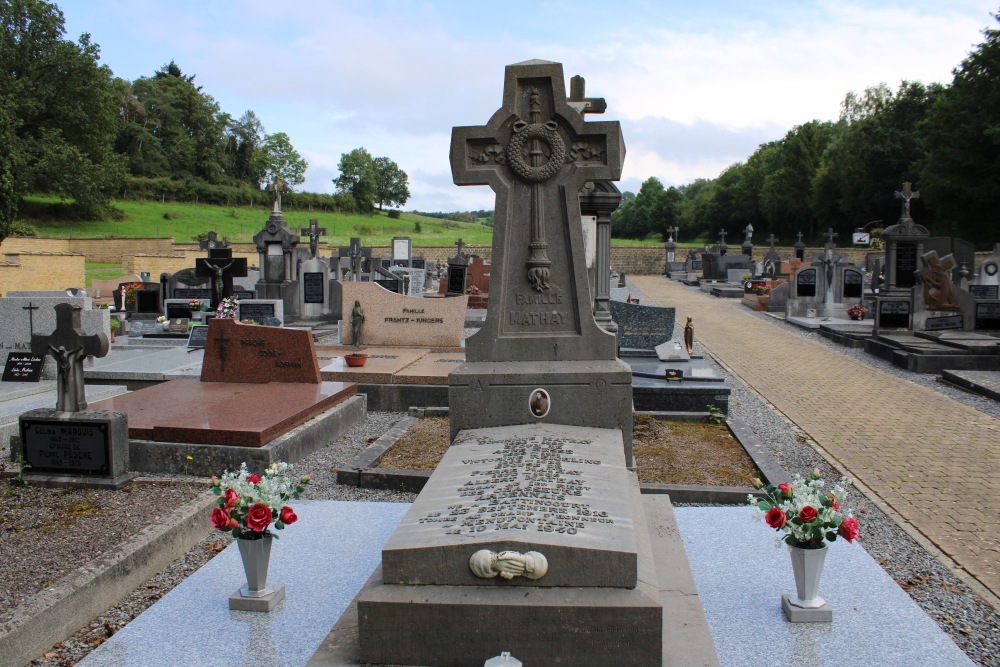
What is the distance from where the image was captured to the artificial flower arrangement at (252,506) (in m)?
4.08

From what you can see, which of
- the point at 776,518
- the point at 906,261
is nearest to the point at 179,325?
the point at 776,518

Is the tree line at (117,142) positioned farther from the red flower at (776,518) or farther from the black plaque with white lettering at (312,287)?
the red flower at (776,518)

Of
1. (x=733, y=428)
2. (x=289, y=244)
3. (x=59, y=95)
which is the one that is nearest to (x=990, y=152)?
(x=289, y=244)

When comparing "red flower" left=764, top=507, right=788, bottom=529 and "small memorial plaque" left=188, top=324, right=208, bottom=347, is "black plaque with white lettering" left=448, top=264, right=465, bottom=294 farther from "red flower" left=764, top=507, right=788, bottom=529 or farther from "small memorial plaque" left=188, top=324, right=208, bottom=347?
"red flower" left=764, top=507, right=788, bottom=529

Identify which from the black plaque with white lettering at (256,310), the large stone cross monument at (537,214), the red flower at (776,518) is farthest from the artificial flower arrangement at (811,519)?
the black plaque with white lettering at (256,310)

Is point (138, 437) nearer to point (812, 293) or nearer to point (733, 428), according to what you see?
point (733, 428)

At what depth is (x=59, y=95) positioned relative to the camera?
47.0m

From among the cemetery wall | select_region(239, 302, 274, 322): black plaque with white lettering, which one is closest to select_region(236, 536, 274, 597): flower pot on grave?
select_region(239, 302, 274, 322): black plaque with white lettering

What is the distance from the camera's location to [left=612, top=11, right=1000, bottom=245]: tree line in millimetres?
38406

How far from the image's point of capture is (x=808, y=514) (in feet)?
12.9

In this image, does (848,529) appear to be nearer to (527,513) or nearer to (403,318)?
(527,513)

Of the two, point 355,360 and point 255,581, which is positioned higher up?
point 355,360

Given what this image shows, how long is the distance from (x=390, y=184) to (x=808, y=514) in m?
92.8

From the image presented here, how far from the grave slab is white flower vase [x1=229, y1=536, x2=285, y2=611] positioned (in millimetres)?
2707
